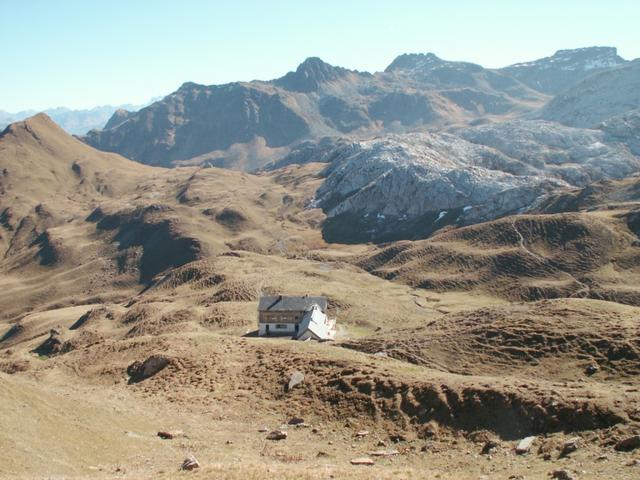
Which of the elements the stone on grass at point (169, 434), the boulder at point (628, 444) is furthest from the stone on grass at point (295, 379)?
the boulder at point (628, 444)

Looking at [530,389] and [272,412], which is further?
[272,412]

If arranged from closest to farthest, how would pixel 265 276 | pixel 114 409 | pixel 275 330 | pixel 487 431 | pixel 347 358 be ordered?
1. pixel 487 431
2. pixel 114 409
3. pixel 347 358
4. pixel 275 330
5. pixel 265 276

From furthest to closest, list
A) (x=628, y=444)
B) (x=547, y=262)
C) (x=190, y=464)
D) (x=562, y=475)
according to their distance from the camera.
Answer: (x=547, y=262), (x=628, y=444), (x=190, y=464), (x=562, y=475)

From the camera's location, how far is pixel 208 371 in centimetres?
5353

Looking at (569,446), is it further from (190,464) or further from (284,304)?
(284,304)

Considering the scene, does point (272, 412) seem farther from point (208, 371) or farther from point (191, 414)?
point (208, 371)

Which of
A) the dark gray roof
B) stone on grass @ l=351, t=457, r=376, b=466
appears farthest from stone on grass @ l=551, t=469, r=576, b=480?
the dark gray roof

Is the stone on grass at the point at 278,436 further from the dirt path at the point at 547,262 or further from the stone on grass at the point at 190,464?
the dirt path at the point at 547,262

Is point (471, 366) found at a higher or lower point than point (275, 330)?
higher

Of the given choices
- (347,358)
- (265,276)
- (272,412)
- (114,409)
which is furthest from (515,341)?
(265,276)

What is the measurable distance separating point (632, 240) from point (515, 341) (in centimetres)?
11638

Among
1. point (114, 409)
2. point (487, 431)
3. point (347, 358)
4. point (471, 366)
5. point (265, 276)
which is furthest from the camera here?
point (265, 276)

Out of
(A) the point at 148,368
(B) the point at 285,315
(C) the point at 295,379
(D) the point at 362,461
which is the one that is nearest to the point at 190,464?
(D) the point at 362,461

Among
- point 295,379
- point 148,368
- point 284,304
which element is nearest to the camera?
point 295,379
